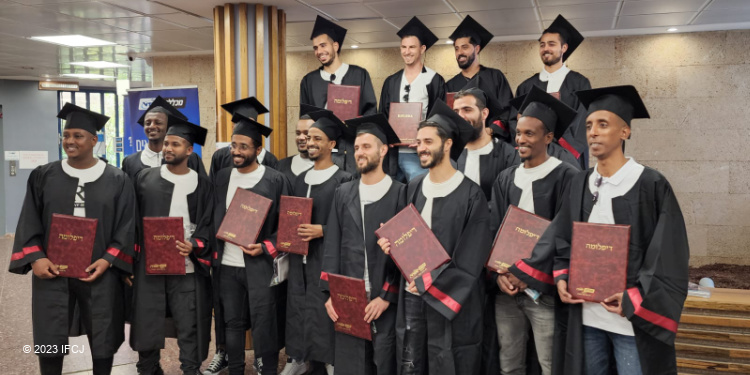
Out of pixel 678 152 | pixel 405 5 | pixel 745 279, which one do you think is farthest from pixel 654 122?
pixel 405 5

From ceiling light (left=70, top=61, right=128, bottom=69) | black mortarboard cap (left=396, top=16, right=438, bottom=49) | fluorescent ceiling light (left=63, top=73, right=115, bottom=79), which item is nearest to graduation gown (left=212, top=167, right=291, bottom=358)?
black mortarboard cap (left=396, top=16, right=438, bottom=49)

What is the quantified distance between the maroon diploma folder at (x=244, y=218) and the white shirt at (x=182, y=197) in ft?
1.15

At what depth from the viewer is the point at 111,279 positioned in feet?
14.0

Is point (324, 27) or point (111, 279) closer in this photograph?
point (111, 279)

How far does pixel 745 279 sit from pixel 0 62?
1377 centimetres

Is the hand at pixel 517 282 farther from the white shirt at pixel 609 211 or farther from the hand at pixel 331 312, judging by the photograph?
the hand at pixel 331 312

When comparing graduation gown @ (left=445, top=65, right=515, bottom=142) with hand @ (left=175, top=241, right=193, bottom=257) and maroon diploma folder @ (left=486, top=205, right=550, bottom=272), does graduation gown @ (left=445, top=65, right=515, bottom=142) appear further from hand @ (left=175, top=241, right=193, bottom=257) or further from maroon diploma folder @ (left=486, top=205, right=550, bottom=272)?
hand @ (left=175, top=241, right=193, bottom=257)

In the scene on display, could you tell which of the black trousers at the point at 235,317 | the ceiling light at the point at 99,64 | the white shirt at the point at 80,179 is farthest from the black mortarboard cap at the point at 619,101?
the ceiling light at the point at 99,64

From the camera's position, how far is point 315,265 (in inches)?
174

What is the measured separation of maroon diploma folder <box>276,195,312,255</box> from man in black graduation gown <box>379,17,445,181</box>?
105 cm

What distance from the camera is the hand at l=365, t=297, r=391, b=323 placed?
3.57 meters

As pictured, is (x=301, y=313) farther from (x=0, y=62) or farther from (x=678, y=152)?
(x=0, y=62)

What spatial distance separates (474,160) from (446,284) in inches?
45.0

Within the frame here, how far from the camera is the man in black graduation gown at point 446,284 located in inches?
131
